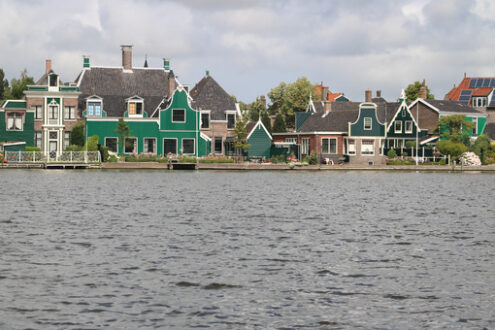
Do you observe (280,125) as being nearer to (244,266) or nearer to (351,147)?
(351,147)

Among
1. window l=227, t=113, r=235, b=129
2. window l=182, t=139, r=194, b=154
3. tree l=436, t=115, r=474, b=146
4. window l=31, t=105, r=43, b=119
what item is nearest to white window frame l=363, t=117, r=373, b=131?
tree l=436, t=115, r=474, b=146

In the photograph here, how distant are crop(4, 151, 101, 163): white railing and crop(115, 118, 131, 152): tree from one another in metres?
6.01

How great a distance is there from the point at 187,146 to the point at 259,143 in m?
9.60

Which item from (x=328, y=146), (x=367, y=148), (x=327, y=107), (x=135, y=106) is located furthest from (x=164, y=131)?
(x=367, y=148)

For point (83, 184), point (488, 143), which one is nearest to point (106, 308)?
point (83, 184)

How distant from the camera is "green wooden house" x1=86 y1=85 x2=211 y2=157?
86.2 metres

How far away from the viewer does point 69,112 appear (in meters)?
87.8

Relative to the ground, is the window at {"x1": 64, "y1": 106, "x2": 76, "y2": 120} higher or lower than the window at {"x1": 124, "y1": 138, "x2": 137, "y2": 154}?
higher

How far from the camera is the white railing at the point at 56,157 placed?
7826 cm

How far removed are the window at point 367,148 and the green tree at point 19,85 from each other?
49.9 m

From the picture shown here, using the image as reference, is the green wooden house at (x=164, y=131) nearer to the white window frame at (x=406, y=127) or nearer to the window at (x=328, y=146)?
the window at (x=328, y=146)

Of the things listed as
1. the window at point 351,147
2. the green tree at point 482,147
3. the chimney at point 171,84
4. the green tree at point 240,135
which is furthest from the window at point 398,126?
the chimney at point 171,84

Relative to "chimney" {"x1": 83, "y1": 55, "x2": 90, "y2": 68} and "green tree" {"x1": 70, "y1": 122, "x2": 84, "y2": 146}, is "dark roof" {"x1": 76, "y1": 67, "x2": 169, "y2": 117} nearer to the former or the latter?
"chimney" {"x1": 83, "y1": 55, "x2": 90, "y2": 68}

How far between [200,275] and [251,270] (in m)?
1.42
